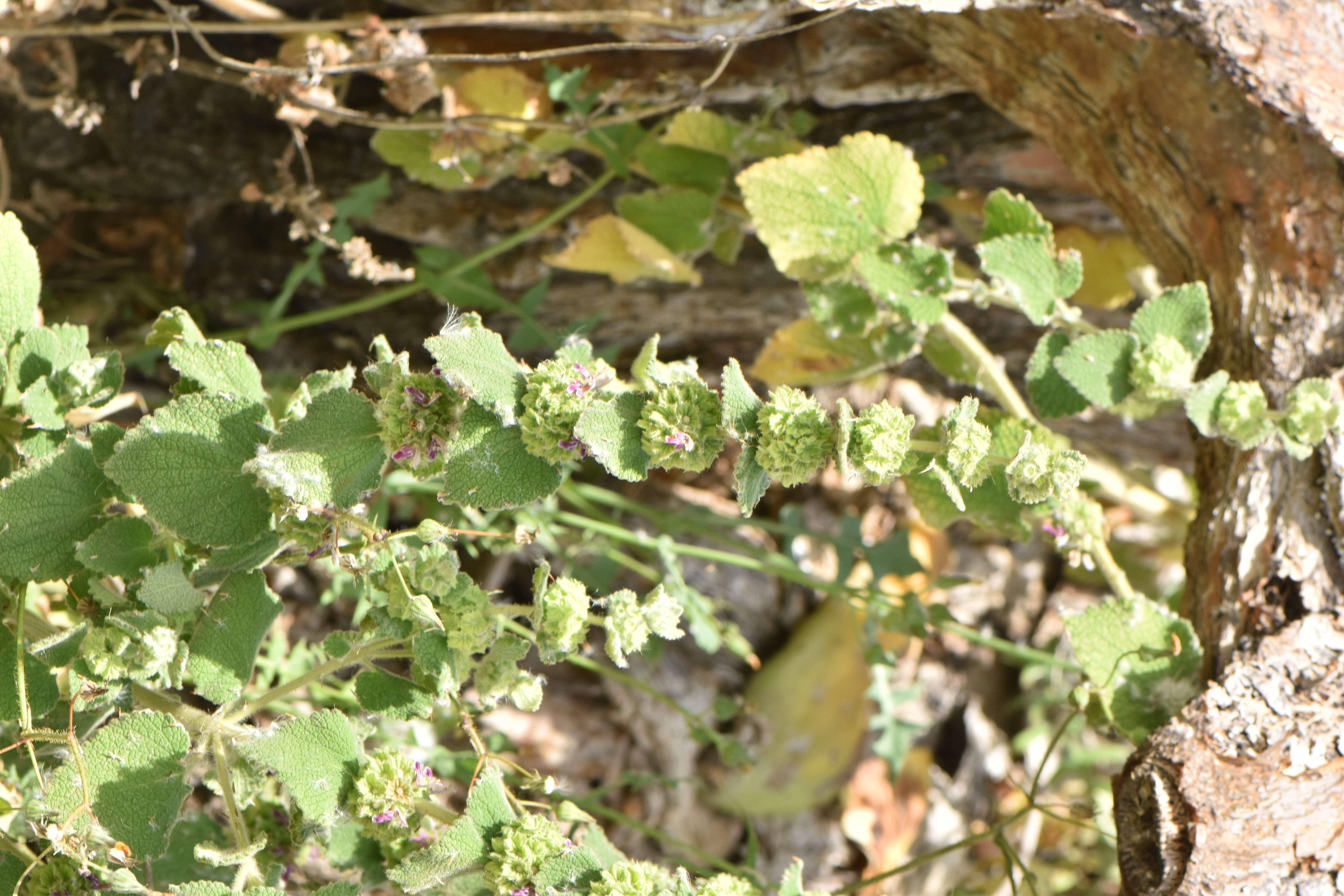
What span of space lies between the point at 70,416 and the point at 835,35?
1.11m

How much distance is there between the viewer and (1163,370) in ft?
3.80

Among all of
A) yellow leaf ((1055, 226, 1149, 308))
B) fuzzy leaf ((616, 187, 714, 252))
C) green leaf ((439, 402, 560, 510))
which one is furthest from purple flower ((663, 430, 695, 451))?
yellow leaf ((1055, 226, 1149, 308))

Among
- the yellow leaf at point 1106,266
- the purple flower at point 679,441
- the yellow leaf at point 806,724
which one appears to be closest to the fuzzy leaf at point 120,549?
the purple flower at point 679,441

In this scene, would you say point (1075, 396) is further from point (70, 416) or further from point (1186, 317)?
point (70, 416)

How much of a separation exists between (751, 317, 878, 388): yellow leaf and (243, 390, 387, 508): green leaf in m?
0.74

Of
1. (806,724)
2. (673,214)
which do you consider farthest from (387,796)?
(806,724)

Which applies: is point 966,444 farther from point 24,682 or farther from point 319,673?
point 24,682

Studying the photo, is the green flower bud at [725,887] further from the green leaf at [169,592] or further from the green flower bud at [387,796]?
the green leaf at [169,592]

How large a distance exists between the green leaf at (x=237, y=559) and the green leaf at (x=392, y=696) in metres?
0.14

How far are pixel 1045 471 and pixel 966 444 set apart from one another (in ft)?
0.24

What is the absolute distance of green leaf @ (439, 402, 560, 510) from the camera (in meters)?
0.87

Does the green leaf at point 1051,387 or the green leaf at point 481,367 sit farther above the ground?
the green leaf at point 481,367

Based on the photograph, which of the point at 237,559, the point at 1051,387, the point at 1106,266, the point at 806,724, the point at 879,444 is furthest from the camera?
the point at 806,724

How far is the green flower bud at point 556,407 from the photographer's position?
2.83 feet
